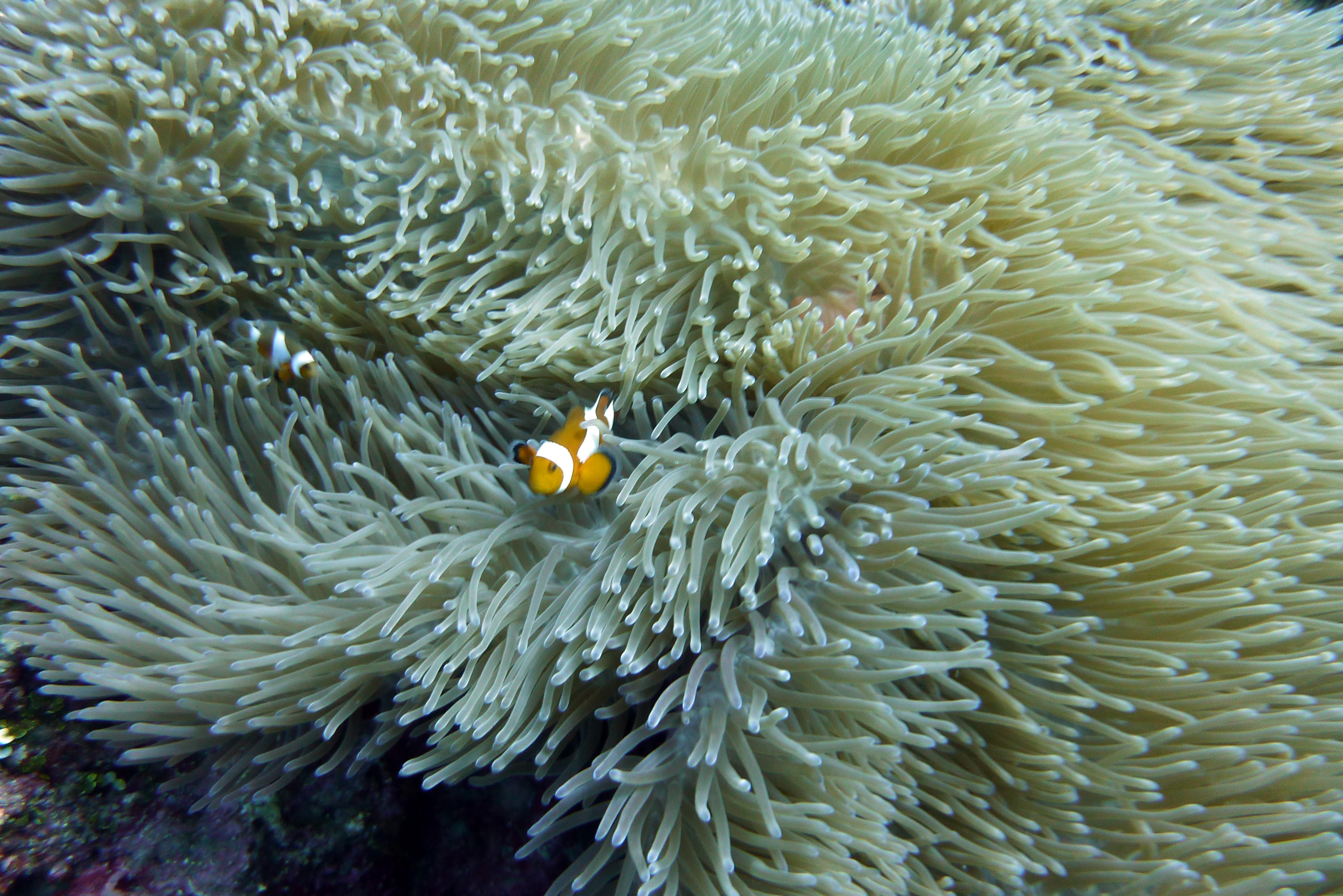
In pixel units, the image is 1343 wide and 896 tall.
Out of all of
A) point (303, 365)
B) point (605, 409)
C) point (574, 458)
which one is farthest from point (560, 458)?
point (303, 365)

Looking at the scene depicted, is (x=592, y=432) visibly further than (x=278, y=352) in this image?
No

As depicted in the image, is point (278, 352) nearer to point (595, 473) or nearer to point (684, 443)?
point (595, 473)

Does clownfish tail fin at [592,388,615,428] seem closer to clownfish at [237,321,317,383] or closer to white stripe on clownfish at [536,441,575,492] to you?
white stripe on clownfish at [536,441,575,492]

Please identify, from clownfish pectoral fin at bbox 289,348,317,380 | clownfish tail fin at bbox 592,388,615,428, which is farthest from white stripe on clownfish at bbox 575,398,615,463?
clownfish pectoral fin at bbox 289,348,317,380

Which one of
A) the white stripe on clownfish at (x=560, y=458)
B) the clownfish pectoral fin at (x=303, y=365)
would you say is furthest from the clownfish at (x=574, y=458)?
the clownfish pectoral fin at (x=303, y=365)

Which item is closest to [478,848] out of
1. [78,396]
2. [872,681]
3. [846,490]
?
[872,681]

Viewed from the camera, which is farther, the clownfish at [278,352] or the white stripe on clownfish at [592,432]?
the clownfish at [278,352]

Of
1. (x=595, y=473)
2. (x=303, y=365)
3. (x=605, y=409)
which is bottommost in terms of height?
(x=595, y=473)

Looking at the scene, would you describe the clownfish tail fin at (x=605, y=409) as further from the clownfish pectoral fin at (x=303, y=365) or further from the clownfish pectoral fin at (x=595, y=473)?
the clownfish pectoral fin at (x=303, y=365)
